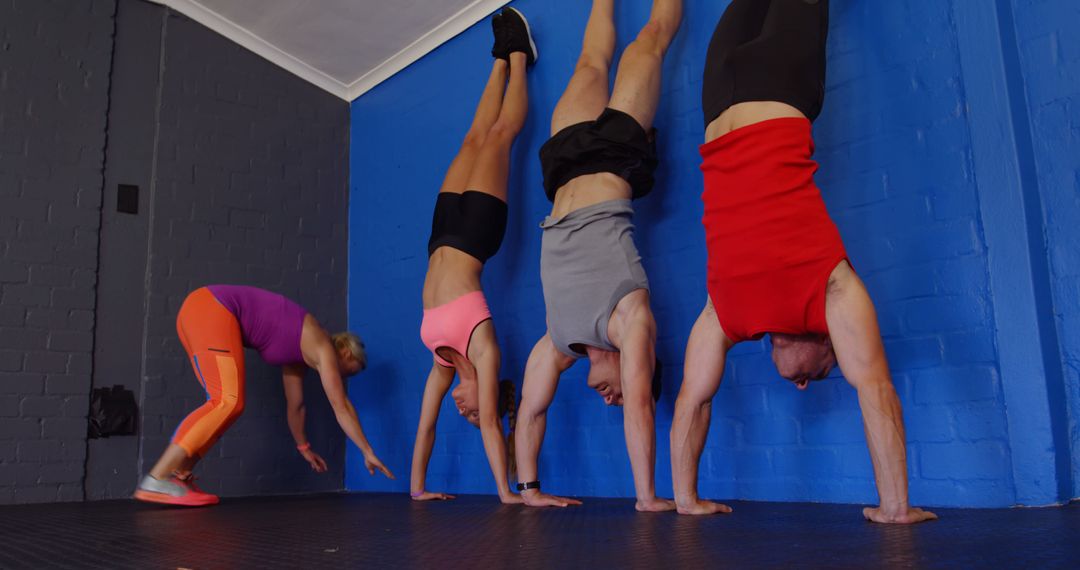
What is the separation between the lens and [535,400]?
12.2 feet

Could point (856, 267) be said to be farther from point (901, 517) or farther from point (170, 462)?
point (170, 462)

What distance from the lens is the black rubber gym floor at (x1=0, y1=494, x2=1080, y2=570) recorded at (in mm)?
1874

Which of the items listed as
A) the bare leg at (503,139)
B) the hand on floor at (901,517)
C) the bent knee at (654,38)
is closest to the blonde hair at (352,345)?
the bare leg at (503,139)

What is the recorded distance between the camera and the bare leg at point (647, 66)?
3.62 metres

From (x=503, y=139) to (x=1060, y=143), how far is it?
2645 mm

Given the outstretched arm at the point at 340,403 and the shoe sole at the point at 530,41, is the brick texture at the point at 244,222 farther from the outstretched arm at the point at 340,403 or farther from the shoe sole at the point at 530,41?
the shoe sole at the point at 530,41

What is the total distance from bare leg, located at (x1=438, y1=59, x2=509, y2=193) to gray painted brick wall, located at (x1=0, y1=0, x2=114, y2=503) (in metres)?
2.32

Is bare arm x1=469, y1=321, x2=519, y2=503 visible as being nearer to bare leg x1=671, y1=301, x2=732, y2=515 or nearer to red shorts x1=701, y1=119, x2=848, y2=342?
bare leg x1=671, y1=301, x2=732, y2=515

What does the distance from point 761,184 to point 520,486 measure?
1698 millimetres

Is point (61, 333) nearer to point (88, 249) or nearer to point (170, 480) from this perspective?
point (88, 249)

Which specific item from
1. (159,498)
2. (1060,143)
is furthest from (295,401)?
(1060,143)

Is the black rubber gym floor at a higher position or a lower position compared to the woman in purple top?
lower

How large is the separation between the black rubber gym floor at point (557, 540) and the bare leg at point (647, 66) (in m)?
1.64

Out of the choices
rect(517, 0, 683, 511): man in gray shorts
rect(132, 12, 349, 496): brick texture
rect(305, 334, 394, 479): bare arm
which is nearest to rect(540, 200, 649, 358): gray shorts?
rect(517, 0, 683, 511): man in gray shorts
